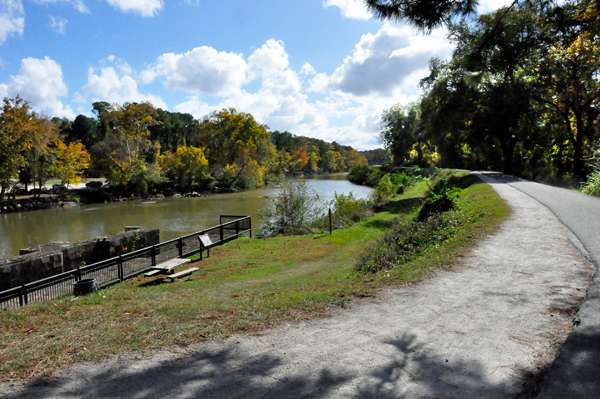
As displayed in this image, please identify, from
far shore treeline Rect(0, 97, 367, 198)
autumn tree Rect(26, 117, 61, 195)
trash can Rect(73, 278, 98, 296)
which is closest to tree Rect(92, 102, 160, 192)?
far shore treeline Rect(0, 97, 367, 198)

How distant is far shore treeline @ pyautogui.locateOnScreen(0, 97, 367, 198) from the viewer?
38.0 meters

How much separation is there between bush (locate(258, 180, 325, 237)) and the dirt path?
597 inches

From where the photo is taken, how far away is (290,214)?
21266 millimetres

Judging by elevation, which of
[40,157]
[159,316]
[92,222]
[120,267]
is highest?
[40,157]

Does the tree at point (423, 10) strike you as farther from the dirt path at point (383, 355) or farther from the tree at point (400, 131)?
the tree at point (400, 131)

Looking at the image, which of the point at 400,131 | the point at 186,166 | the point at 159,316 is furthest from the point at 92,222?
the point at 400,131

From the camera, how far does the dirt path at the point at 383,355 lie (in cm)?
321

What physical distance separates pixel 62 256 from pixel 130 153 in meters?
38.4

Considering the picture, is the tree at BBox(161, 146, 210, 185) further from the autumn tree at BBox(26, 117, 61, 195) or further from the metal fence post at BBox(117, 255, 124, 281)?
the metal fence post at BBox(117, 255, 124, 281)

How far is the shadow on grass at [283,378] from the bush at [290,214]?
16.5 m

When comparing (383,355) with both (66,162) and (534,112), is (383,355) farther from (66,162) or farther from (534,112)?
(66,162)

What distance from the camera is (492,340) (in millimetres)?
3945

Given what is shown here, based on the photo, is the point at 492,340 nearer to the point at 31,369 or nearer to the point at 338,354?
the point at 338,354

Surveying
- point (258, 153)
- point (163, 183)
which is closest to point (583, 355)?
point (163, 183)
